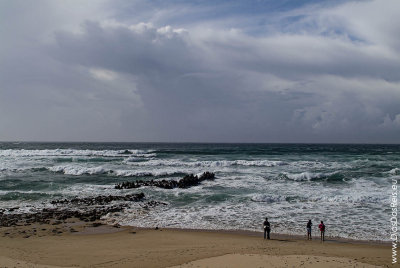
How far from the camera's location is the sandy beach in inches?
355

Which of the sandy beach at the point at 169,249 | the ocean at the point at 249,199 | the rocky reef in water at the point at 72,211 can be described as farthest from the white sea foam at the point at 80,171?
the sandy beach at the point at 169,249

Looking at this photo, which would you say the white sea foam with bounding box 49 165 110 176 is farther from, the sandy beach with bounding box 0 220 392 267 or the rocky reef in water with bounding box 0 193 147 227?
the sandy beach with bounding box 0 220 392 267

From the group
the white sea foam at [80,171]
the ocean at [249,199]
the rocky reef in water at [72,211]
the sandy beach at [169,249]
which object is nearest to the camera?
the sandy beach at [169,249]

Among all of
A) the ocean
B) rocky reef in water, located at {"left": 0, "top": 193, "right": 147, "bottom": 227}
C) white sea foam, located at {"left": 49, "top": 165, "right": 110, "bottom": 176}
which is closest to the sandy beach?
rocky reef in water, located at {"left": 0, "top": 193, "right": 147, "bottom": 227}

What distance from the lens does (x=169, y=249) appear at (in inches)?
408

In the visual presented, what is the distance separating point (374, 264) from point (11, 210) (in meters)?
17.4

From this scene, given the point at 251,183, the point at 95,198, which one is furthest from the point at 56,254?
the point at 251,183

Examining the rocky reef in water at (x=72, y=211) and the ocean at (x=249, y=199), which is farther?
the rocky reef in water at (x=72, y=211)

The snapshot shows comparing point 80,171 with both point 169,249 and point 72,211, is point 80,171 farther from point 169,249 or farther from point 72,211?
point 169,249

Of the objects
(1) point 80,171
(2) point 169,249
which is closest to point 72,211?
(2) point 169,249

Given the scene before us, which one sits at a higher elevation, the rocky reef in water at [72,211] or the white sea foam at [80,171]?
the white sea foam at [80,171]

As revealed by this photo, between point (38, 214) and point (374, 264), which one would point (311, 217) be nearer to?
point (374, 264)

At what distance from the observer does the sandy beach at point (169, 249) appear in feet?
29.6

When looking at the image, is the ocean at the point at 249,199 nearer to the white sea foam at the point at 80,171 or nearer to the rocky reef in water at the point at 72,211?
the rocky reef in water at the point at 72,211
